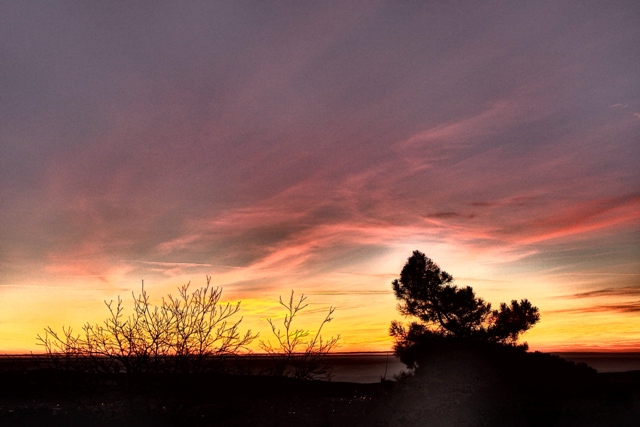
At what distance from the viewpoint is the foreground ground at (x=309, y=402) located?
1555 cm

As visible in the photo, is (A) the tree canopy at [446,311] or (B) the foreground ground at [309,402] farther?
(A) the tree canopy at [446,311]

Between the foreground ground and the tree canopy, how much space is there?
283 inches

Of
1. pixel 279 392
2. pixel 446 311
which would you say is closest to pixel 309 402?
pixel 279 392

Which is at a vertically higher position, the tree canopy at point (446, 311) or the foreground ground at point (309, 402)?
the tree canopy at point (446, 311)

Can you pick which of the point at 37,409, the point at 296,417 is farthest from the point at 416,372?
the point at 37,409

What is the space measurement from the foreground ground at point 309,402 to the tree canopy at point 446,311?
7181mm

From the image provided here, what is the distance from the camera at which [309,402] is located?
59.9 feet

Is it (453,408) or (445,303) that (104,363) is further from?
(445,303)

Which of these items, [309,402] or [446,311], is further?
[446,311]

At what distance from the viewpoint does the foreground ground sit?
15.5 metres

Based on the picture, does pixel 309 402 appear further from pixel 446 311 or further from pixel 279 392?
pixel 446 311

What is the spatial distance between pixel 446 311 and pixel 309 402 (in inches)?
451

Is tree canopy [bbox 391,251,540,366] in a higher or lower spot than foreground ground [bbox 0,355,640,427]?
higher

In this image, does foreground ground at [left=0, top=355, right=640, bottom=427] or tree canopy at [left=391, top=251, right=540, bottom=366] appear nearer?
foreground ground at [left=0, top=355, right=640, bottom=427]
